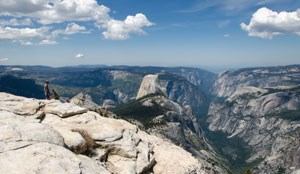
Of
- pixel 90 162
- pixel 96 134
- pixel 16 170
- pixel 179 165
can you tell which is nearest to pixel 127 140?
pixel 96 134

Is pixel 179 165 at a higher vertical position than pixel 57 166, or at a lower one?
lower

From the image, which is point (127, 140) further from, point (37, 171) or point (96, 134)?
point (37, 171)

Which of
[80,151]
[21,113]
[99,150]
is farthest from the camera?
[21,113]

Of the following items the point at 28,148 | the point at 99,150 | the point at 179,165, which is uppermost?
the point at 28,148

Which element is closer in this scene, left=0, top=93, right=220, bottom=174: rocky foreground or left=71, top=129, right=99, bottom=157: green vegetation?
left=0, top=93, right=220, bottom=174: rocky foreground

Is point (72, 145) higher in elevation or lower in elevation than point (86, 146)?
higher

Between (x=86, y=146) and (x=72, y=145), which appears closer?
(x=72, y=145)

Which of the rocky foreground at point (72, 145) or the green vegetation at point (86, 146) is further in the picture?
the green vegetation at point (86, 146)

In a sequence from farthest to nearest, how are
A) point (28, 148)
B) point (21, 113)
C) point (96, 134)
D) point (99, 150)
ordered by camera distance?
point (21, 113) → point (96, 134) → point (99, 150) → point (28, 148)
